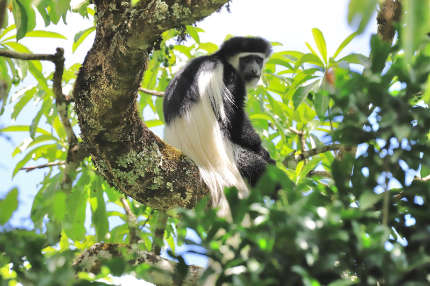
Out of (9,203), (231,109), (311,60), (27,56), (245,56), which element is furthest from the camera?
(245,56)

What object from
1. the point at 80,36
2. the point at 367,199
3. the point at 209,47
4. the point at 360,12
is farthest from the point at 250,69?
the point at 360,12

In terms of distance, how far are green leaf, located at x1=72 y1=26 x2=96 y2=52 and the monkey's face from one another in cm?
108

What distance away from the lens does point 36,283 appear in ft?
2.51

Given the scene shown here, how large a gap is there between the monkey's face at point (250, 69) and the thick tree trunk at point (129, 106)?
136 cm

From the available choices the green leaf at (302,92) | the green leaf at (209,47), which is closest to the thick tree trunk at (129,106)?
the green leaf at (302,92)

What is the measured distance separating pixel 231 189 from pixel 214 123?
6.03 ft

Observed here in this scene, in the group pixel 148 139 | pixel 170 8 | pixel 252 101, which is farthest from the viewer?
pixel 252 101

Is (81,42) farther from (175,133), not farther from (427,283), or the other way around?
(427,283)

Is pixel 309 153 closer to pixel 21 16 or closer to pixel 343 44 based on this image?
pixel 343 44

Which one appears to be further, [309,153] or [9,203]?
[309,153]

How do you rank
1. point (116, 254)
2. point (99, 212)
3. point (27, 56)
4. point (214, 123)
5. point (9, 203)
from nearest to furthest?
point (9, 203), point (116, 254), point (27, 56), point (99, 212), point (214, 123)

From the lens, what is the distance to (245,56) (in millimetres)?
3479

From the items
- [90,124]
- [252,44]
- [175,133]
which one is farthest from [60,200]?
[252,44]

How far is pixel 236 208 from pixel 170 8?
95 cm
